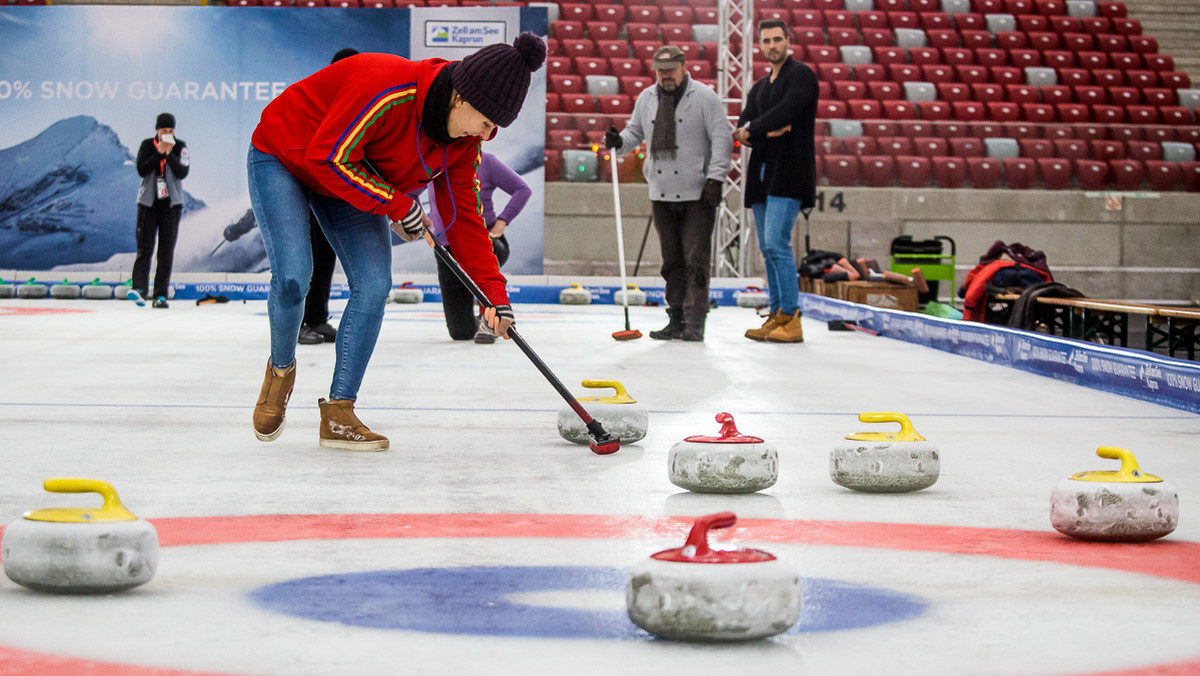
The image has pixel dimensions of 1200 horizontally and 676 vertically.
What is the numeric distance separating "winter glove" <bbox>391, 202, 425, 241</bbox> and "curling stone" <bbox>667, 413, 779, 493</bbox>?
88cm

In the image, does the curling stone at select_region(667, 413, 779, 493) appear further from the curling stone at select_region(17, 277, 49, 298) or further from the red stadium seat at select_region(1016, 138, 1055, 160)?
the red stadium seat at select_region(1016, 138, 1055, 160)

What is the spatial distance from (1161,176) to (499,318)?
13732mm

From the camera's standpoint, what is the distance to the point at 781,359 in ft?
19.2

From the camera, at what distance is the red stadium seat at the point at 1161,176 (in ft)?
48.5

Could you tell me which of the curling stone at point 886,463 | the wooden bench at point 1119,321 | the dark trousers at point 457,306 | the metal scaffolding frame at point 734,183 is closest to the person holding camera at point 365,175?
the curling stone at point 886,463

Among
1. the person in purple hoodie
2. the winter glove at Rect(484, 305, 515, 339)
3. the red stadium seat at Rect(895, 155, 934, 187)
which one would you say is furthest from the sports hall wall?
the winter glove at Rect(484, 305, 515, 339)

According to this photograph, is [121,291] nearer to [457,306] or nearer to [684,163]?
[457,306]

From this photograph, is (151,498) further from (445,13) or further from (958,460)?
(445,13)

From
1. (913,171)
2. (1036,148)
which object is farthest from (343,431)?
(1036,148)

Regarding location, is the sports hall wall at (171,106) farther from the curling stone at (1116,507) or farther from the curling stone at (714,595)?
the curling stone at (714,595)

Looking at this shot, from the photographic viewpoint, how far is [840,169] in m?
14.4

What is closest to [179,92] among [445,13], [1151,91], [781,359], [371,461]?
[445,13]

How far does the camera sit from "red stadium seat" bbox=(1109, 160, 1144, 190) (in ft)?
48.4

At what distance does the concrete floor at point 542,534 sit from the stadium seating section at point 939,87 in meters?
10.1
